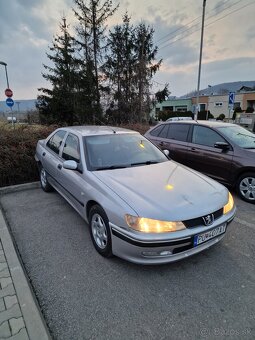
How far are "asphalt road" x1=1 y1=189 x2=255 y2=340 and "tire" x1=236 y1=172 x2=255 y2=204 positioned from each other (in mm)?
1262

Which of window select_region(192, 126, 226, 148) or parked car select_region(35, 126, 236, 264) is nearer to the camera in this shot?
parked car select_region(35, 126, 236, 264)

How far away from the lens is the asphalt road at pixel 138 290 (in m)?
1.92

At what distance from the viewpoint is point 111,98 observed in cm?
1730

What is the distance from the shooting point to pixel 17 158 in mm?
5512

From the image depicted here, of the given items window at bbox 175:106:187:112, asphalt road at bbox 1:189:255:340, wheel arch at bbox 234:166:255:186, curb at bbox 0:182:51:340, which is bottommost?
asphalt road at bbox 1:189:255:340

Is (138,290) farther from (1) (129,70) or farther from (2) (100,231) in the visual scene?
(1) (129,70)

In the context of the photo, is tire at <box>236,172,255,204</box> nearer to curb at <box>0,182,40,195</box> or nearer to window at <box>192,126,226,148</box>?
window at <box>192,126,226,148</box>

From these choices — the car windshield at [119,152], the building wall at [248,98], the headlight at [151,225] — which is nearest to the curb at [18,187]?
the car windshield at [119,152]

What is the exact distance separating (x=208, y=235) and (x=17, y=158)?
4776mm

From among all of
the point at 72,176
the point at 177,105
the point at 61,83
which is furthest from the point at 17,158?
the point at 177,105

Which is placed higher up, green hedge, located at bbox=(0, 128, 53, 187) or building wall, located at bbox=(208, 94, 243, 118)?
building wall, located at bbox=(208, 94, 243, 118)

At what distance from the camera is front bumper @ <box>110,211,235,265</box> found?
2.24 metres

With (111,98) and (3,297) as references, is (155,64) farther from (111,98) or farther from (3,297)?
(3,297)

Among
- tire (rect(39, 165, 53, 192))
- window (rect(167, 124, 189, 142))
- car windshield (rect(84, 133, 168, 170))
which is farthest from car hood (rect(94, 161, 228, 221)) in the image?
window (rect(167, 124, 189, 142))
